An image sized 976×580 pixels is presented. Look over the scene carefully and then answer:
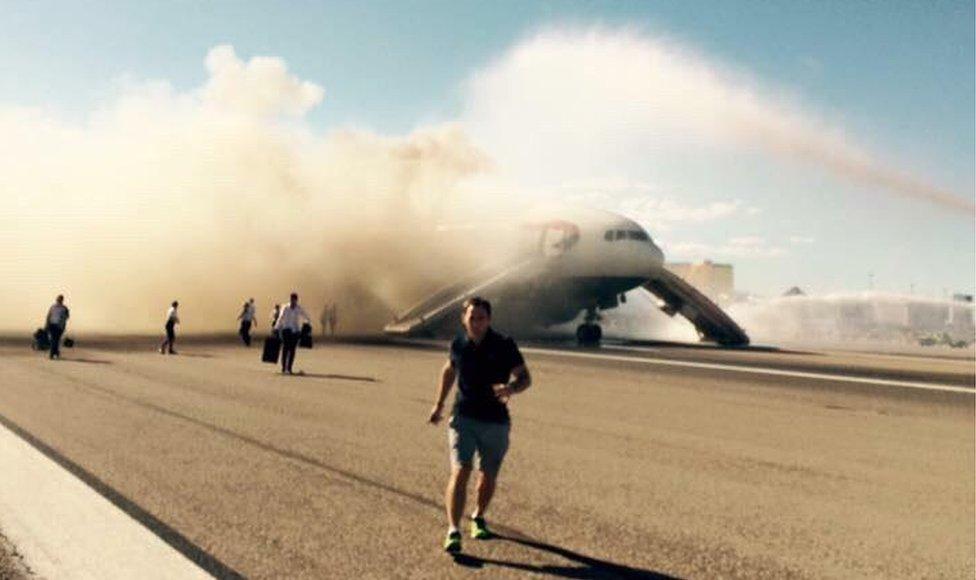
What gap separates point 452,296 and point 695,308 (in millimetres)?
11052

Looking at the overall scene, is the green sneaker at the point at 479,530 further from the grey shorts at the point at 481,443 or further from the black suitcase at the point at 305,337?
the black suitcase at the point at 305,337

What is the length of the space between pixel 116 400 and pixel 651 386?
1038 cm

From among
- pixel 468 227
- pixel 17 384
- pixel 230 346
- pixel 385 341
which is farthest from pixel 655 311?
pixel 17 384

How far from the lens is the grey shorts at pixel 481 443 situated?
235 inches

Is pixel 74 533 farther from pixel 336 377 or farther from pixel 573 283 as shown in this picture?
pixel 573 283

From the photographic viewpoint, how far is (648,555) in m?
5.78

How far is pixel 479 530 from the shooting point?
6102 mm

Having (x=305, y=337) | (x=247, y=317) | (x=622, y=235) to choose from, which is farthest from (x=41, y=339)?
(x=622, y=235)

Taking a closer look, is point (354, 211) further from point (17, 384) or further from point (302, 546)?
point (302, 546)

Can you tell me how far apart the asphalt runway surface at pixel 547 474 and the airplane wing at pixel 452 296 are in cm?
1841

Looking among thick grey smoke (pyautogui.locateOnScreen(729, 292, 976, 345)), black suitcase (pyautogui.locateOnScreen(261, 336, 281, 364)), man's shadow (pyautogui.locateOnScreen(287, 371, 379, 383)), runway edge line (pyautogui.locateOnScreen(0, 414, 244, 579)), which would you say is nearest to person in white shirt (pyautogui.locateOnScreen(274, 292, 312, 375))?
man's shadow (pyautogui.locateOnScreen(287, 371, 379, 383))

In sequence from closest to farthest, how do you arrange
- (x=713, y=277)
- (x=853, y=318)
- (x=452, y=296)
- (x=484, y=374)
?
(x=484, y=374), (x=452, y=296), (x=853, y=318), (x=713, y=277)

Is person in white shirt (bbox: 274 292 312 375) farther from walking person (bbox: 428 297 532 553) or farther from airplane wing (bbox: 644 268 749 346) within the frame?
airplane wing (bbox: 644 268 749 346)

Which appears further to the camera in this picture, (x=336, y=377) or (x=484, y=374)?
(x=336, y=377)
